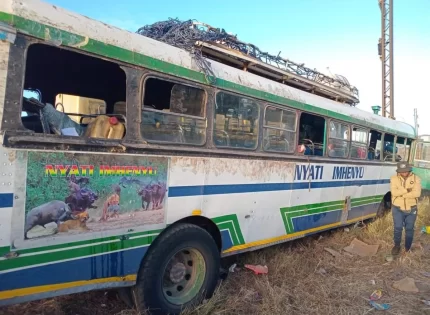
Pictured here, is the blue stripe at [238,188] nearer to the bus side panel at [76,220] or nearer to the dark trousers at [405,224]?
the bus side panel at [76,220]

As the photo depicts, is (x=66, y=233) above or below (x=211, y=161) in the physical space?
below

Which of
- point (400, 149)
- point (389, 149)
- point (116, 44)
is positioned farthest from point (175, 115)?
point (400, 149)

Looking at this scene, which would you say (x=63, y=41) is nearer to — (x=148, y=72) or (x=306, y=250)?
(x=148, y=72)

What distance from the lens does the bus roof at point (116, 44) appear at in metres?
2.53

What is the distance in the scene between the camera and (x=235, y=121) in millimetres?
4234

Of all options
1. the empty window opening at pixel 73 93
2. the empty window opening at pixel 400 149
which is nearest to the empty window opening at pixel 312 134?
the empty window opening at pixel 73 93

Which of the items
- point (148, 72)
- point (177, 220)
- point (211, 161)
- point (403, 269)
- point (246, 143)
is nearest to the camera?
point (148, 72)

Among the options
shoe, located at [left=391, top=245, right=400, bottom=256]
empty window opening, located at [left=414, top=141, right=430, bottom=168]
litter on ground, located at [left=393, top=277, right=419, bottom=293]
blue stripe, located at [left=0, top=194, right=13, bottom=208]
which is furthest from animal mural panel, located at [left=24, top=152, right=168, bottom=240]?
empty window opening, located at [left=414, top=141, right=430, bottom=168]

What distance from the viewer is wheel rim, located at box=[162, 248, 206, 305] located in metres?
3.74

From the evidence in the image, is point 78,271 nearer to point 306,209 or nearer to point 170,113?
point 170,113

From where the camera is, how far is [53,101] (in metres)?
4.58

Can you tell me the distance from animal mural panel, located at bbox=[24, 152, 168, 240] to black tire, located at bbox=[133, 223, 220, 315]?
27cm

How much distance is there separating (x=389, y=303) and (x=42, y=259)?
3947 millimetres

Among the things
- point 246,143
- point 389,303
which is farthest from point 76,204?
point 389,303
